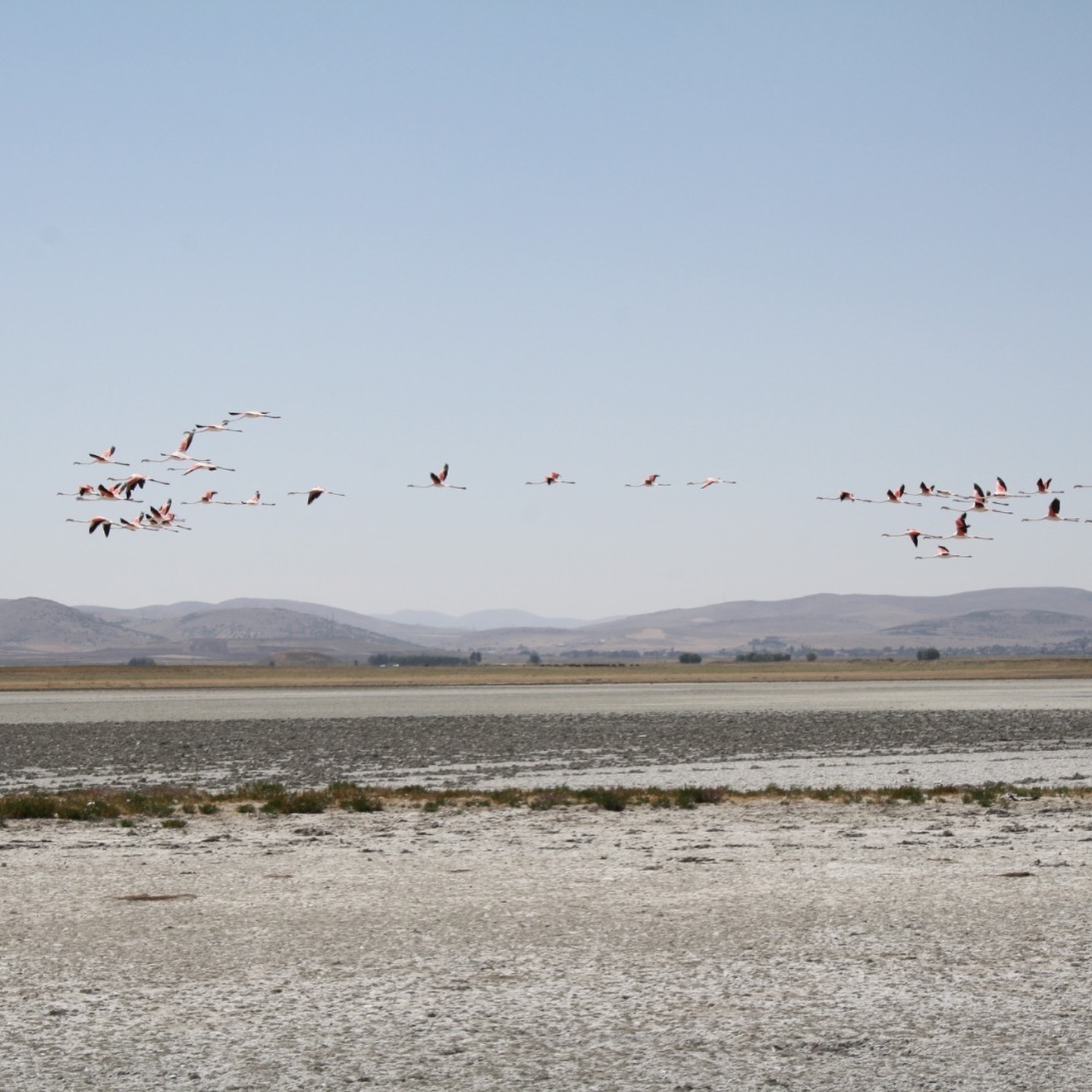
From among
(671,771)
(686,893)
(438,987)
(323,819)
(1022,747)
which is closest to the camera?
(438,987)

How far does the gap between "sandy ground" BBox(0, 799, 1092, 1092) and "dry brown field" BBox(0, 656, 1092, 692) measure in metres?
92.2

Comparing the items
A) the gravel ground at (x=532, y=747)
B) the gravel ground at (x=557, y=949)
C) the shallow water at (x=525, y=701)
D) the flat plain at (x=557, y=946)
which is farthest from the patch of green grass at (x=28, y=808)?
the shallow water at (x=525, y=701)

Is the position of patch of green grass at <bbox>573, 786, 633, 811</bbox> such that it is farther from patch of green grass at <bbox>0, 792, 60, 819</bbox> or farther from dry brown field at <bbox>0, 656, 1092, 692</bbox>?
dry brown field at <bbox>0, 656, 1092, 692</bbox>

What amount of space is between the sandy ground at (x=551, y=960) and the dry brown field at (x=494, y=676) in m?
92.2

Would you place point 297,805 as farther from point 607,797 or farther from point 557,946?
point 557,946

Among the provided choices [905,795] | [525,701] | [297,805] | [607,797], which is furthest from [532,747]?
[525,701]

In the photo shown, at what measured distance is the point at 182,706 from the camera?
256 ft

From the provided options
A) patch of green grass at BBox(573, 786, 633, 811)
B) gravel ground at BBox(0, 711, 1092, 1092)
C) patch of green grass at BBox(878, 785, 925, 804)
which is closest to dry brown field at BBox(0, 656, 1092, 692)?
patch of green grass at BBox(573, 786, 633, 811)

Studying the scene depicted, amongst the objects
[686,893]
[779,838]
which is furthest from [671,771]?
[686,893]

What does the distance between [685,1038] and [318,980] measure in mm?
3674

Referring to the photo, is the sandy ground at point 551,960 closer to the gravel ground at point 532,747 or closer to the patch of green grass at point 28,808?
the patch of green grass at point 28,808

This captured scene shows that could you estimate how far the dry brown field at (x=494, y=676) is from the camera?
118688mm

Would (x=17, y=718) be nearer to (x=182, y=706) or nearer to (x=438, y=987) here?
(x=182, y=706)

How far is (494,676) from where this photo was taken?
138 meters
